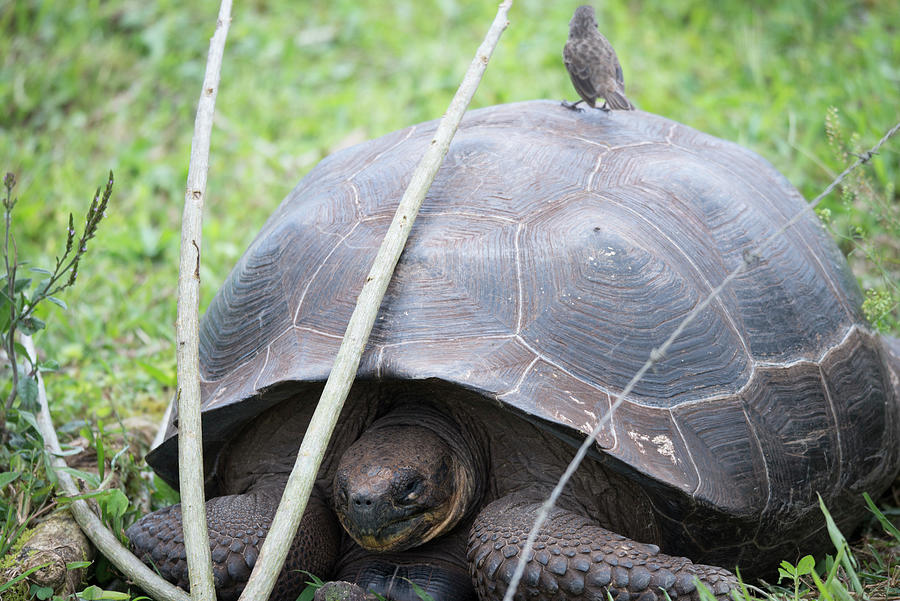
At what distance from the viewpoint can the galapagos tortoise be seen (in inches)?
85.0

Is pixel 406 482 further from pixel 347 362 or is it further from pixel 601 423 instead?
pixel 601 423

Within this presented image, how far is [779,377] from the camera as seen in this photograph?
246 cm

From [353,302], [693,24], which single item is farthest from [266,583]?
[693,24]

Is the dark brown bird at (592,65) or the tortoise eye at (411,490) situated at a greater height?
the dark brown bird at (592,65)

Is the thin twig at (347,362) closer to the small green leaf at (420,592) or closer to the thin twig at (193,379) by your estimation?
the thin twig at (193,379)

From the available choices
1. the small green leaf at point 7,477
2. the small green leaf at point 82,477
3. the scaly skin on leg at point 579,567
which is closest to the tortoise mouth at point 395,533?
the scaly skin on leg at point 579,567

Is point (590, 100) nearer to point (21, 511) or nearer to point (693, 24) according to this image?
point (21, 511)

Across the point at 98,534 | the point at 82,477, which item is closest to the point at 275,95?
the point at 82,477

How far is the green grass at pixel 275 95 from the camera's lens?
4.46m

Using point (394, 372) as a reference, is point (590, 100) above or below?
above

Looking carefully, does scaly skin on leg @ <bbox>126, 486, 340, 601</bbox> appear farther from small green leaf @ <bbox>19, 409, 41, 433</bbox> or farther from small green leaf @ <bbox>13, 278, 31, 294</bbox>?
small green leaf @ <bbox>13, 278, 31, 294</bbox>

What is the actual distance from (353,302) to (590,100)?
1113 millimetres

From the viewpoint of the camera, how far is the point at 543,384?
2145mm

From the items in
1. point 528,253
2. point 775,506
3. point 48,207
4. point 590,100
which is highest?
point 590,100
